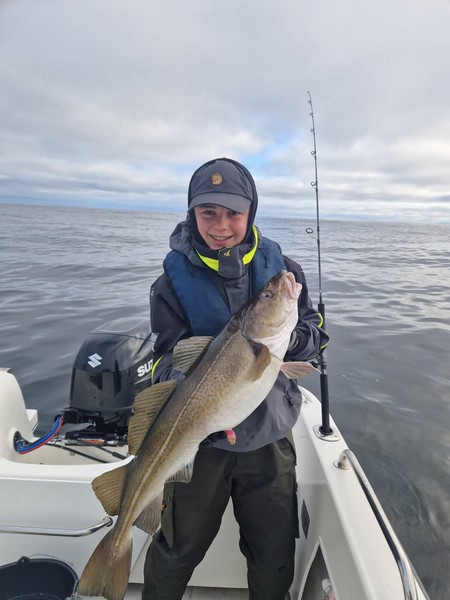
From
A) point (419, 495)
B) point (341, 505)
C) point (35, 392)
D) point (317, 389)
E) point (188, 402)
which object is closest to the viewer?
point (188, 402)

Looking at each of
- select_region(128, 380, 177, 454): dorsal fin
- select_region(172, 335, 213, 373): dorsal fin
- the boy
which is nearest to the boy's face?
the boy

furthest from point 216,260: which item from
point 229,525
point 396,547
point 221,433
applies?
point 229,525

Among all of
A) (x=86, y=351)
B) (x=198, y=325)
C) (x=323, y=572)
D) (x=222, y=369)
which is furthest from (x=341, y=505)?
(x=86, y=351)

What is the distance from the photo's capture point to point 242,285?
276cm

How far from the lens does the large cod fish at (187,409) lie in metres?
2.07

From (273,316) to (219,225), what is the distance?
2.86 ft

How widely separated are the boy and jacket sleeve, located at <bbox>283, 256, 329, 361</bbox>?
0.03 feet

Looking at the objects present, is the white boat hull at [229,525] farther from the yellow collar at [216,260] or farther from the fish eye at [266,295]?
the yellow collar at [216,260]

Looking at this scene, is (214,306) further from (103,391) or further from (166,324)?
(103,391)

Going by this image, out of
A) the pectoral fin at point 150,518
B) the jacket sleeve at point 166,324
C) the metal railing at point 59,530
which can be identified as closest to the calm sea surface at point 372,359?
the metal railing at point 59,530

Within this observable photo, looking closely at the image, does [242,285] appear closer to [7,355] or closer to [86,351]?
[86,351]

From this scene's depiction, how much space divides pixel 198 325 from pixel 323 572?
2047 mm

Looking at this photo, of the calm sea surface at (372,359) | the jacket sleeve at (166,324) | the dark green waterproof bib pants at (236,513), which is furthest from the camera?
the calm sea surface at (372,359)

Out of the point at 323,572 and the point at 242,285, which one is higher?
the point at 242,285
